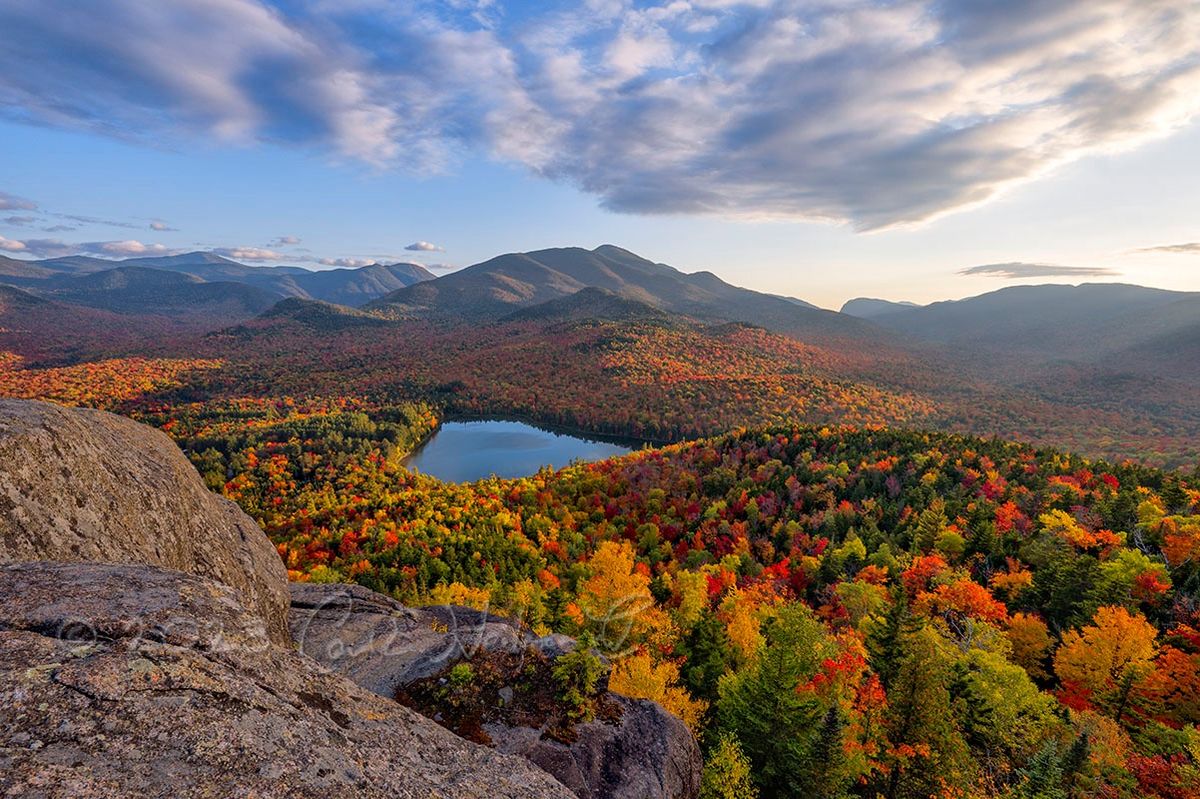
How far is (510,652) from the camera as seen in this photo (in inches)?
794

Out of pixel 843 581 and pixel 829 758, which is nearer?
pixel 829 758

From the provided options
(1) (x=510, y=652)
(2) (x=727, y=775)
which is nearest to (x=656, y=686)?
(2) (x=727, y=775)

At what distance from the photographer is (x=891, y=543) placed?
80.5 metres

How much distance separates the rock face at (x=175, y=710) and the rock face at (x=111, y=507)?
2.49m

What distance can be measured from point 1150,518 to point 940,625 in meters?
46.0

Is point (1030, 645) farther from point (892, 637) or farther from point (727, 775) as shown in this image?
point (727, 775)

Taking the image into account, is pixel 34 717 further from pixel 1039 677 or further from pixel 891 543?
pixel 891 543

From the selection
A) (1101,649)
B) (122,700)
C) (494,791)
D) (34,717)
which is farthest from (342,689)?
(1101,649)

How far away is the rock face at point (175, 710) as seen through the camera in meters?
6.00

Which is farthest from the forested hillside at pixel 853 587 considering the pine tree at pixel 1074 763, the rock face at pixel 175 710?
the rock face at pixel 175 710

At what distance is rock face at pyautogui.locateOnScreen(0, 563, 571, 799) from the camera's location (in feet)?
19.7

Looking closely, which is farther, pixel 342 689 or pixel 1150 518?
pixel 1150 518

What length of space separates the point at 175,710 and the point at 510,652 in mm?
14515

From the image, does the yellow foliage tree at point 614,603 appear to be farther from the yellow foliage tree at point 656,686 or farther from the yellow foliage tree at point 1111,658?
the yellow foliage tree at point 1111,658
